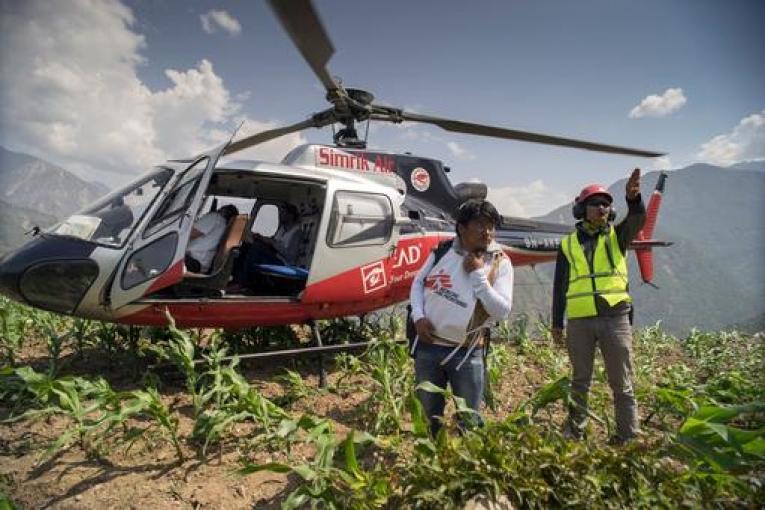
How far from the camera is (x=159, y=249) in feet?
15.5

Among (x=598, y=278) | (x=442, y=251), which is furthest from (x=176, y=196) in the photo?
(x=598, y=278)

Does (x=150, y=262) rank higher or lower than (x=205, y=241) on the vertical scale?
lower

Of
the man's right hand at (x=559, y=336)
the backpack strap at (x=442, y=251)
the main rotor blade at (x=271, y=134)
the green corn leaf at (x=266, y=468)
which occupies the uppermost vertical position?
the main rotor blade at (x=271, y=134)

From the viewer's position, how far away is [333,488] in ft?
7.93

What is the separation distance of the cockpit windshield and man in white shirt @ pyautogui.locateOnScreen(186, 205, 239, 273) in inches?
24.1

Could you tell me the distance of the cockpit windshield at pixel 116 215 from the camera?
185 inches

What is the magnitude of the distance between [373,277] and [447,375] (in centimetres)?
312

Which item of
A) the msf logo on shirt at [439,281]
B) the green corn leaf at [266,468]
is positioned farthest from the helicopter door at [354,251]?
the green corn leaf at [266,468]

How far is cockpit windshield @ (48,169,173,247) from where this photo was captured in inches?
185

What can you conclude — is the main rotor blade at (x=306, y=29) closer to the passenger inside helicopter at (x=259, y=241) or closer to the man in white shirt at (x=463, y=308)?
the passenger inside helicopter at (x=259, y=241)

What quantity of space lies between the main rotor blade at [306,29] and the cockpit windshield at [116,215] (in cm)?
214

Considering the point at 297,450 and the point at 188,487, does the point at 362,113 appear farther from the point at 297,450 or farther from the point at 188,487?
the point at 188,487

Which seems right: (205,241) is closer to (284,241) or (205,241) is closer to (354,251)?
(284,241)

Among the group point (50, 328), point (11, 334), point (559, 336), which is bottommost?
point (11, 334)
